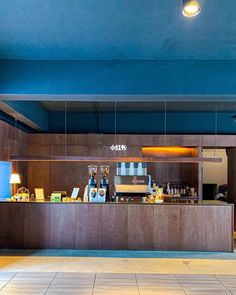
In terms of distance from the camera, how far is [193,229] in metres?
5.97

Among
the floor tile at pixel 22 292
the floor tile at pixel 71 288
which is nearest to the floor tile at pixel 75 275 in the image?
the floor tile at pixel 71 288

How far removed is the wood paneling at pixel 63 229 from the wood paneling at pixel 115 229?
1.88 ft

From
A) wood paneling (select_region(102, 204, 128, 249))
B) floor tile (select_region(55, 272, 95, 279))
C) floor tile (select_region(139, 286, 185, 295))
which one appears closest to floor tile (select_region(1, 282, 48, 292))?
floor tile (select_region(55, 272, 95, 279))

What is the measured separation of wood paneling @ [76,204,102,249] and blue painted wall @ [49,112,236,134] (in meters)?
3.30

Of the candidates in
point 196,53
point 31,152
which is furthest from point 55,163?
point 196,53

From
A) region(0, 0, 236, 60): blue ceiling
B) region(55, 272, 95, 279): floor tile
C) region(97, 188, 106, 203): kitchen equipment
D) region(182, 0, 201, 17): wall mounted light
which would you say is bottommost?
region(55, 272, 95, 279): floor tile

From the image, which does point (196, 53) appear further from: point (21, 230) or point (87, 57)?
point (21, 230)

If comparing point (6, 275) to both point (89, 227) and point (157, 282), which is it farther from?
point (157, 282)

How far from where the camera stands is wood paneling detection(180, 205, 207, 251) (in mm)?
5949

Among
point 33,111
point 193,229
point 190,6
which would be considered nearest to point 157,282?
point 193,229

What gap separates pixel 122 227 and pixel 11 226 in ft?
6.73

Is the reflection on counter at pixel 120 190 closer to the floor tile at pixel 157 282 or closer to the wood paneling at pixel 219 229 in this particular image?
the wood paneling at pixel 219 229

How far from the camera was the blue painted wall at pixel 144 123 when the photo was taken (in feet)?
29.0

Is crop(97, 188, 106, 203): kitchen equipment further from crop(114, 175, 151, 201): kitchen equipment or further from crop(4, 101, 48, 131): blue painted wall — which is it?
crop(4, 101, 48, 131): blue painted wall
